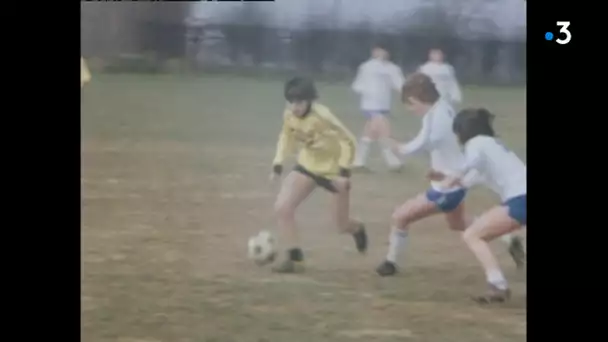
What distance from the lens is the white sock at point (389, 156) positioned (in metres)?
1.76

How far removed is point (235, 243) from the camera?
177 cm

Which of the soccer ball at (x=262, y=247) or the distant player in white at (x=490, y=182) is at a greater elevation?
the distant player in white at (x=490, y=182)

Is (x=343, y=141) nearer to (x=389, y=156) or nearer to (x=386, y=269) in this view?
(x=389, y=156)

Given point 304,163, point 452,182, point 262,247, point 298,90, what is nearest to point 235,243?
point 262,247

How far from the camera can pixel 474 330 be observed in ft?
5.76

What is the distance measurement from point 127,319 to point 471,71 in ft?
2.37

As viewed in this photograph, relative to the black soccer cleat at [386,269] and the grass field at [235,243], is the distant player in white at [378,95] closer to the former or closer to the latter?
the grass field at [235,243]

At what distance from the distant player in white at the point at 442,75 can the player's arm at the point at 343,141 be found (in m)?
0.17

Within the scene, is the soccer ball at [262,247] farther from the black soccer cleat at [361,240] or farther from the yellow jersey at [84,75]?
the yellow jersey at [84,75]
